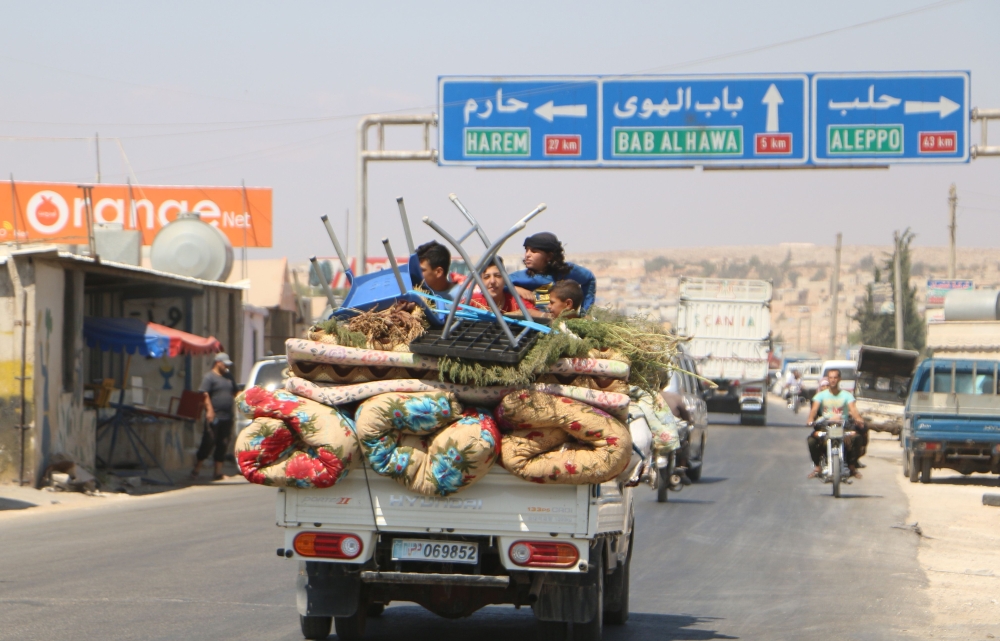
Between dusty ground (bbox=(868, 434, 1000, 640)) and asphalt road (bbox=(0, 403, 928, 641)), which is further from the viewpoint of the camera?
dusty ground (bbox=(868, 434, 1000, 640))

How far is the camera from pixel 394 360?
6500mm

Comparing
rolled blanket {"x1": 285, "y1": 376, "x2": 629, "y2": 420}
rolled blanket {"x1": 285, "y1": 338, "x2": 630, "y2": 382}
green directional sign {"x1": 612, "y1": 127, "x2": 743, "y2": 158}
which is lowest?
rolled blanket {"x1": 285, "y1": 376, "x2": 629, "y2": 420}

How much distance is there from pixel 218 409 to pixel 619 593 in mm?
13203

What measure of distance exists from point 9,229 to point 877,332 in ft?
188

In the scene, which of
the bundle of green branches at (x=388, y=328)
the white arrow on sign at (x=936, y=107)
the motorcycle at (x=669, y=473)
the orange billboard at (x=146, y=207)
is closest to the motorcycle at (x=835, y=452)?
the motorcycle at (x=669, y=473)

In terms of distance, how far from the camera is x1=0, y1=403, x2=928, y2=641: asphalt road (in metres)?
8.05

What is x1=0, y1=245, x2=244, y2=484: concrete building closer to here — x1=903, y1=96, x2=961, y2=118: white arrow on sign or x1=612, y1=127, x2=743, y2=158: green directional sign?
x1=612, y1=127, x2=743, y2=158: green directional sign

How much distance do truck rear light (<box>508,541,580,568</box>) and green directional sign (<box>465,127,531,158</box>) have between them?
17.5m

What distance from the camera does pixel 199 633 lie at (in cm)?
752

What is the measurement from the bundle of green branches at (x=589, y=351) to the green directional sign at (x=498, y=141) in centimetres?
1651

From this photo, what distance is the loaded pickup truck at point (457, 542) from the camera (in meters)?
6.50

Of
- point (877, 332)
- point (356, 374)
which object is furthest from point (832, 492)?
point (877, 332)

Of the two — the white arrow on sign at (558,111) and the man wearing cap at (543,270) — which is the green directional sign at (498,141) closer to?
the white arrow on sign at (558,111)

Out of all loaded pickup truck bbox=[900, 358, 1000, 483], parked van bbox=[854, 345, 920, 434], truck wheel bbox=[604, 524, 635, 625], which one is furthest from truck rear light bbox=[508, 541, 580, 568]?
parked van bbox=[854, 345, 920, 434]
